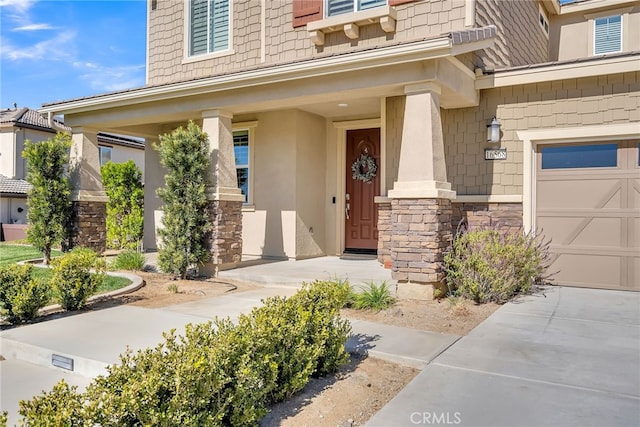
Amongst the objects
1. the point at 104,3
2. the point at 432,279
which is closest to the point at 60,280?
the point at 432,279

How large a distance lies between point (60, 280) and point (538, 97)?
7.48m

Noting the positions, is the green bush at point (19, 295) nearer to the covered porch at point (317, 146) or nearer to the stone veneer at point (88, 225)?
the covered porch at point (317, 146)

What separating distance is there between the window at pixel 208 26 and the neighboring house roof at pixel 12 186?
13464 millimetres

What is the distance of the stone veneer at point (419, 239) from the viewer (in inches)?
257

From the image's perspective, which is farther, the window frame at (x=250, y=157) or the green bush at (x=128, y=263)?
the window frame at (x=250, y=157)

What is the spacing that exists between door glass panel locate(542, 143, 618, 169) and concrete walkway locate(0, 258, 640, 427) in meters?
2.14

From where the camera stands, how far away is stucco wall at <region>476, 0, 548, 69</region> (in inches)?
328

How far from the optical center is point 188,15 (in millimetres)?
11188

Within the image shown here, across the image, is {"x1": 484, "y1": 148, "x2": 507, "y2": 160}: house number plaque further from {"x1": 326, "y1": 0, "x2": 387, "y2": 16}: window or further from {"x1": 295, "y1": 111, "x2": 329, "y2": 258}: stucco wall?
{"x1": 295, "y1": 111, "x2": 329, "y2": 258}: stucco wall

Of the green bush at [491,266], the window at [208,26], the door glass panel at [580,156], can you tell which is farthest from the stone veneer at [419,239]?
the window at [208,26]

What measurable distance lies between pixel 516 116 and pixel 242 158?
593 centimetres

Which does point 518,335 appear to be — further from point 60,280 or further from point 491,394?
point 60,280

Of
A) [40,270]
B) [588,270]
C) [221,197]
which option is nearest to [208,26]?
[221,197]

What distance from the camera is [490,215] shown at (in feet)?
26.3
